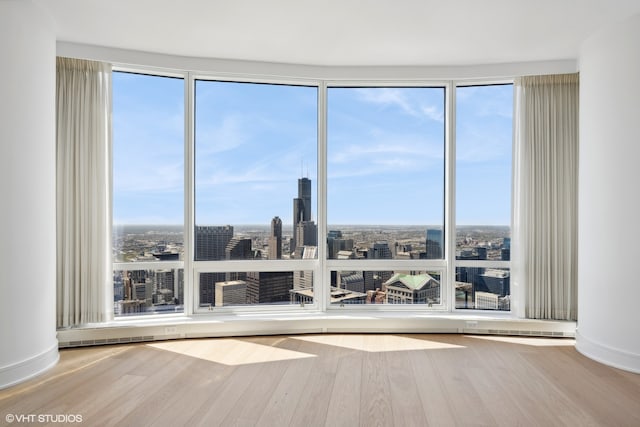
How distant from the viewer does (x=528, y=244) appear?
4586 mm

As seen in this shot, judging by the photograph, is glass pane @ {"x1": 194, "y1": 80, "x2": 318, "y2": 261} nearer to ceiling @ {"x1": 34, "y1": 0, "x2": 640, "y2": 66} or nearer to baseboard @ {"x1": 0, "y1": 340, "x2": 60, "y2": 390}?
ceiling @ {"x1": 34, "y1": 0, "x2": 640, "y2": 66}

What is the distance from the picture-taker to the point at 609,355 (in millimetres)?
3701

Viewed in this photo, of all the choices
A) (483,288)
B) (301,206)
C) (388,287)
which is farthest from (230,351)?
(483,288)

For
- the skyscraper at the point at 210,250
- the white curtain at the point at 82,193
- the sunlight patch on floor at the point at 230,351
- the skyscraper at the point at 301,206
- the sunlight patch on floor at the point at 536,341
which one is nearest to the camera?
the sunlight patch on floor at the point at 230,351

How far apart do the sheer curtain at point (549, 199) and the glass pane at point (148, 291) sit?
3.59 m

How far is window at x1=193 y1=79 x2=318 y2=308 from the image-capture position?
15.4 ft

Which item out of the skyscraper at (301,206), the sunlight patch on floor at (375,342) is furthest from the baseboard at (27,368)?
the skyscraper at (301,206)

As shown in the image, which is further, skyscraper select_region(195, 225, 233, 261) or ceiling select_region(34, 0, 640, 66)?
skyscraper select_region(195, 225, 233, 261)

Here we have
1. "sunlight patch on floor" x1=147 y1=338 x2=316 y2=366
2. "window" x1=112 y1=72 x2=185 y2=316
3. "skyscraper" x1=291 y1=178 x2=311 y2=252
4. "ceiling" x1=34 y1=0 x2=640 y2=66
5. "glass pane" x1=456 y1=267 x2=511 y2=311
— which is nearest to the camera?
"ceiling" x1=34 y1=0 x2=640 y2=66

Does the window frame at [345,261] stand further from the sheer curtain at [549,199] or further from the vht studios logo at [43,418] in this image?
the vht studios logo at [43,418]

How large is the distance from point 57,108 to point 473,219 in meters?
4.29

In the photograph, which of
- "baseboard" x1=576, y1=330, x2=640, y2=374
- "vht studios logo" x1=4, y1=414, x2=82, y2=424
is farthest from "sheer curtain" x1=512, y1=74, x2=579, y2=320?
"vht studios logo" x1=4, y1=414, x2=82, y2=424

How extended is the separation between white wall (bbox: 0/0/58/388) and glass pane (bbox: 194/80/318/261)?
57.3 inches

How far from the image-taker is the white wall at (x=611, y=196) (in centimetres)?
353
